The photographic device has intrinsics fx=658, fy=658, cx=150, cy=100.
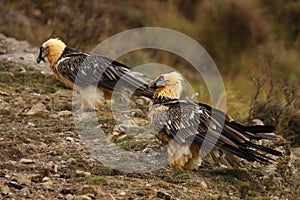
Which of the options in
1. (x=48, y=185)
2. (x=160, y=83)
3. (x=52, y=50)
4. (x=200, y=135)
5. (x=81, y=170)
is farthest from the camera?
(x=52, y=50)

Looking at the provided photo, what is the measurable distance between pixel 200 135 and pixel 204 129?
83mm

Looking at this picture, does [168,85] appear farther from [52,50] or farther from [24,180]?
[52,50]

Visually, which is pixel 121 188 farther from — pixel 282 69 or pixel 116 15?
pixel 116 15

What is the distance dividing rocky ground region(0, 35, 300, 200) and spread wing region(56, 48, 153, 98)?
1.58 feet

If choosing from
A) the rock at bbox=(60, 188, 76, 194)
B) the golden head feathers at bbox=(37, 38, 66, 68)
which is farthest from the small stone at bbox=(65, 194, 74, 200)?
the golden head feathers at bbox=(37, 38, 66, 68)

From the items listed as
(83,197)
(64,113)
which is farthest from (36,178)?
(64,113)

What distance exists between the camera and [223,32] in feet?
69.7

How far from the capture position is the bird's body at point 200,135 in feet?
24.2

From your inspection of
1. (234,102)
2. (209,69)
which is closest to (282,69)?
(209,69)

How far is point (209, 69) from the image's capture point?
17.3 metres

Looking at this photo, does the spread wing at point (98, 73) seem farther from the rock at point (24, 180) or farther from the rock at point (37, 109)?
the rock at point (24, 180)

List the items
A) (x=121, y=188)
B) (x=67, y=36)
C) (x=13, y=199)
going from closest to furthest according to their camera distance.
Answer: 1. (x=13, y=199)
2. (x=121, y=188)
3. (x=67, y=36)

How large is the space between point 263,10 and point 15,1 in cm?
1028

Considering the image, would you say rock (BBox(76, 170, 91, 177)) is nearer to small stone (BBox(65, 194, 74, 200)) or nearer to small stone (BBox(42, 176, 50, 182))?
small stone (BBox(42, 176, 50, 182))
